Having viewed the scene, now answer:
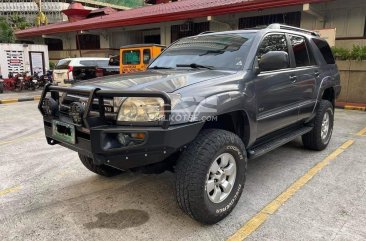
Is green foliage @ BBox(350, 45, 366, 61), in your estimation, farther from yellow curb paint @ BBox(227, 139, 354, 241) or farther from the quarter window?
the quarter window

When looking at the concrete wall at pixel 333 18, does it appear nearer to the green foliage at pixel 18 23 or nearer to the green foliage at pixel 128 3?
the green foliage at pixel 18 23

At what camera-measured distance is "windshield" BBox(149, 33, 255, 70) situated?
3535mm

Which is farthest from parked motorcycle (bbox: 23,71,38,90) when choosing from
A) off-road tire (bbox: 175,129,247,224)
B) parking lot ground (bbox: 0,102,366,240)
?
off-road tire (bbox: 175,129,247,224)

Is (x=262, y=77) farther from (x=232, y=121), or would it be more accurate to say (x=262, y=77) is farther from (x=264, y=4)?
(x=264, y=4)

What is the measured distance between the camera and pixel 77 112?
106 inches

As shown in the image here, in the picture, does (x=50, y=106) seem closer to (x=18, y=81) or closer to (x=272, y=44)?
(x=272, y=44)

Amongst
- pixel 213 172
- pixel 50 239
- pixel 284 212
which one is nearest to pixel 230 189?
pixel 213 172

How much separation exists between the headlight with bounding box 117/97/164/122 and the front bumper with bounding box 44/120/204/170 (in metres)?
0.09

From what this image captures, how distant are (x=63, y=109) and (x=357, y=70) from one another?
32.2ft

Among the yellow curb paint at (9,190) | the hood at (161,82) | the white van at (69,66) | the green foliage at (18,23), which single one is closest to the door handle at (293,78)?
the hood at (161,82)

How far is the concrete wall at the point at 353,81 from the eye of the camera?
10086 millimetres

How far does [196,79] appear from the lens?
295 cm

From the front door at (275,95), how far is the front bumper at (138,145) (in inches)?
46.1

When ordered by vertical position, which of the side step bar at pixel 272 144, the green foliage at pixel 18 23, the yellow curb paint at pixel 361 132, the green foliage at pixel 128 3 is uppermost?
the green foliage at pixel 128 3
